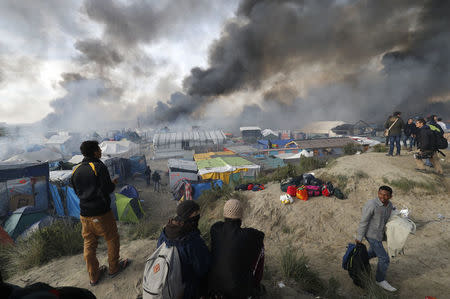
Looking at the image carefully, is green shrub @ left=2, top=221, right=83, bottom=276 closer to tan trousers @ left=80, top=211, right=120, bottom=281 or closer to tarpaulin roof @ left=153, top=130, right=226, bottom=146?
tan trousers @ left=80, top=211, right=120, bottom=281

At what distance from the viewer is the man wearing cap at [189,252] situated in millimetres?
2041

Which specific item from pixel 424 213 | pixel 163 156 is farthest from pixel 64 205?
pixel 163 156

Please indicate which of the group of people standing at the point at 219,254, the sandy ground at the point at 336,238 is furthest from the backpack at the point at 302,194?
the group of people standing at the point at 219,254

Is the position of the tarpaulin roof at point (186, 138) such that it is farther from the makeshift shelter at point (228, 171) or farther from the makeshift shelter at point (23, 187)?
the makeshift shelter at point (23, 187)

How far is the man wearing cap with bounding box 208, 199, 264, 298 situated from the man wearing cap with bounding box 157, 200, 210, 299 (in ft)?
0.39

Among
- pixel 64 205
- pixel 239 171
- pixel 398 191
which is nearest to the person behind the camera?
pixel 398 191

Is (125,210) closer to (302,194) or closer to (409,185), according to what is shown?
(302,194)

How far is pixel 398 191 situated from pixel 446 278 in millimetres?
3463

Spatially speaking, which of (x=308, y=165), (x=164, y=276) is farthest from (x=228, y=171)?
(x=164, y=276)

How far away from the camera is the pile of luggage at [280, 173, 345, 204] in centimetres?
676

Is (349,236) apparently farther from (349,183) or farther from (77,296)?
(77,296)

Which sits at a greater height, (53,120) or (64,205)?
(53,120)

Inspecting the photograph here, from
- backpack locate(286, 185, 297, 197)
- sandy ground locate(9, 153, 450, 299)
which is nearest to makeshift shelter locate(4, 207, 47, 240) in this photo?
sandy ground locate(9, 153, 450, 299)

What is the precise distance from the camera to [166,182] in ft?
57.1
